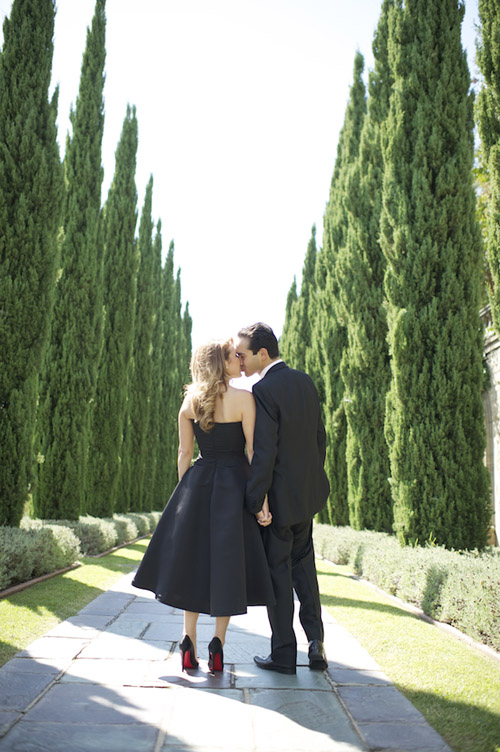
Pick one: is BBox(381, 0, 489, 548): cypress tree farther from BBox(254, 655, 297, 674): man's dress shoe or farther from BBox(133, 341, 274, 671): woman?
BBox(133, 341, 274, 671): woman

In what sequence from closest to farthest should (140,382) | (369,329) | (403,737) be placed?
(403,737) → (369,329) → (140,382)

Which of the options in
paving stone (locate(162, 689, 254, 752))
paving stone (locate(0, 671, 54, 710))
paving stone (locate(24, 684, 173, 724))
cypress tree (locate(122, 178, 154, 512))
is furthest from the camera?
cypress tree (locate(122, 178, 154, 512))

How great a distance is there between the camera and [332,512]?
14.8m

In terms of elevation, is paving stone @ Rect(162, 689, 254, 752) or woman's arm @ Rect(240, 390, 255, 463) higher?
woman's arm @ Rect(240, 390, 255, 463)

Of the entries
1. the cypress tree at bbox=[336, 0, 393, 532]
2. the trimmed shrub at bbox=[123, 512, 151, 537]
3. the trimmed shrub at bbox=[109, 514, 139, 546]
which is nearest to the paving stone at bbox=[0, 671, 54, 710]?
the cypress tree at bbox=[336, 0, 393, 532]

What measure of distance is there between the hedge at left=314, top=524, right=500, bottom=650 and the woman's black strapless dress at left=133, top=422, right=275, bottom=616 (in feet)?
6.53

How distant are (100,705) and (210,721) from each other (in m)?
0.56

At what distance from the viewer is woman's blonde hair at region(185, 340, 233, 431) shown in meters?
3.68

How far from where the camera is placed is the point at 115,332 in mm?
15266

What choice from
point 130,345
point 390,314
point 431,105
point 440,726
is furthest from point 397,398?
point 130,345

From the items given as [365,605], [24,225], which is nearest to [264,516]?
[365,605]

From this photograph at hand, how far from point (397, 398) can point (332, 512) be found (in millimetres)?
7556

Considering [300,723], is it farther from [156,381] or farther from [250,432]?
[156,381]

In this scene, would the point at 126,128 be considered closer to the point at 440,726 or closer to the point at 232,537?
the point at 232,537
